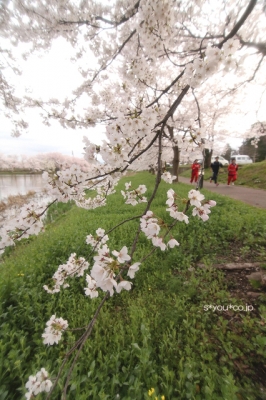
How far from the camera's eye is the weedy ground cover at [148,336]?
1600 millimetres

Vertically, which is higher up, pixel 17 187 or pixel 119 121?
pixel 119 121

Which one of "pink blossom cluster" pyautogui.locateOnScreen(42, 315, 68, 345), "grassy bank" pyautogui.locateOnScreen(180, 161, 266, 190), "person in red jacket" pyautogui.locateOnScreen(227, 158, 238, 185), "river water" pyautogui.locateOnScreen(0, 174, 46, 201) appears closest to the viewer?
"pink blossom cluster" pyautogui.locateOnScreen(42, 315, 68, 345)

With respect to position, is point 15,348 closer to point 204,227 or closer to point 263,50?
point 204,227

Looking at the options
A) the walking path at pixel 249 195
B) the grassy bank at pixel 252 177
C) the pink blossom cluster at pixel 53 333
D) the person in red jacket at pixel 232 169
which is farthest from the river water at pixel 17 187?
the grassy bank at pixel 252 177

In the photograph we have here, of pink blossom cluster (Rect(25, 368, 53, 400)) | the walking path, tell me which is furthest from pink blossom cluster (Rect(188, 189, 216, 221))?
the walking path

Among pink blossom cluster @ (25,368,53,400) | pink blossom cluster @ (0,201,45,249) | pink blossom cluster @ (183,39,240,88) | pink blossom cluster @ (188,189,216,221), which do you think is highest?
pink blossom cluster @ (183,39,240,88)

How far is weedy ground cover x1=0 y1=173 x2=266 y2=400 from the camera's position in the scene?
1.60 m

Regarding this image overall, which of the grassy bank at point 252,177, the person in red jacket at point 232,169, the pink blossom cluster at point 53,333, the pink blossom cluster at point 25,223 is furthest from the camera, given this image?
the grassy bank at point 252,177

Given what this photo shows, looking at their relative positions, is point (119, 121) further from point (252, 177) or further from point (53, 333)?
point (252, 177)

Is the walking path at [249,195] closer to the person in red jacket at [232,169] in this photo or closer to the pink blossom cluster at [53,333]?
the person in red jacket at [232,169]

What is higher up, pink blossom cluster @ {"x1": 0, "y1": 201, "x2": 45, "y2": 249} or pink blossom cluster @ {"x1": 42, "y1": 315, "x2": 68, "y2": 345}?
pink blossom cluster @ {"x1": 0, "y1": 201, "x2": 45, "y2": 249}

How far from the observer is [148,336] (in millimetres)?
1973

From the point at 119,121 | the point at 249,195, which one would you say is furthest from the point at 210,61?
the point at 249,195

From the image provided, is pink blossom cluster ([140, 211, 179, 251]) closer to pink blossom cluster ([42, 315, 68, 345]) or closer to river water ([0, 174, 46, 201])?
pink blossom cluster ([42, 315, 68, 345])
